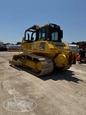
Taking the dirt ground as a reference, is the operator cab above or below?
above

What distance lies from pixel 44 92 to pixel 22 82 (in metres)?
1.40

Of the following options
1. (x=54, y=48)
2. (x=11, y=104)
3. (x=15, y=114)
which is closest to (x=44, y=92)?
(x=11, y=104)

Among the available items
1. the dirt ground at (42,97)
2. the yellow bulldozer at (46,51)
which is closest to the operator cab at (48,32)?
the yellow bulldozer at (46,51)

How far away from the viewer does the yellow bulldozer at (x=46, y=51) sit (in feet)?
23.3

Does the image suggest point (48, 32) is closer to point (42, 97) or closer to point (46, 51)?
point (46, 51)

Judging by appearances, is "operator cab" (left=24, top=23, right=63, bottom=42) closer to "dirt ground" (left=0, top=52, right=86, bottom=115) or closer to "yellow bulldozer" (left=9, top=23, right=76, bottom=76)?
"yellow bulldozer" (left=9, top=23, right=76, bottom=76)

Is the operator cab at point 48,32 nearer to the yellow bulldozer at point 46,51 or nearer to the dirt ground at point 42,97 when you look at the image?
the yellow bulldozer at point 46,51

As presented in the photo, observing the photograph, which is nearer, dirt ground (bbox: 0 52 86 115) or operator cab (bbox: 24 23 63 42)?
dirt ground (bbox: 0 52 86 115)

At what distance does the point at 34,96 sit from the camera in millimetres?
4555

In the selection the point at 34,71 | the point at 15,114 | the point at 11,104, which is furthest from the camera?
the point at 34,71

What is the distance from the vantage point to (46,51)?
7.39 metres

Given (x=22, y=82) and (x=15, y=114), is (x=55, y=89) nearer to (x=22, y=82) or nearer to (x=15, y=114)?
(x=22, y=82)

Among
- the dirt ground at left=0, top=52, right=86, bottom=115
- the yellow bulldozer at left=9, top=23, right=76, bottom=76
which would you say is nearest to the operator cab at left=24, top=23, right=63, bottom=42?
the yellow bulldozer at left=9, top=23, right=76, bottom=76

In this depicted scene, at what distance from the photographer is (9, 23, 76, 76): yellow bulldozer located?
7.10m
